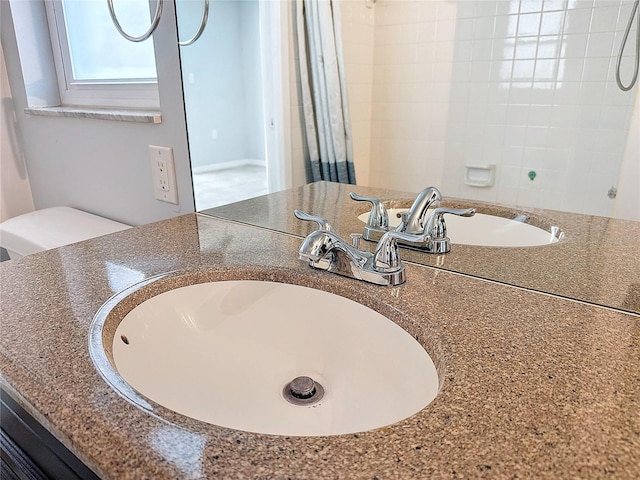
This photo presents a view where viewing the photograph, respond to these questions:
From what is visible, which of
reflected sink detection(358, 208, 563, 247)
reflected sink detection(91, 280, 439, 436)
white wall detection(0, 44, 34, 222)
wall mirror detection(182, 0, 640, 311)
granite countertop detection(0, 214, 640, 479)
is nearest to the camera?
granite countertop detection(0, 214, 640, 479)

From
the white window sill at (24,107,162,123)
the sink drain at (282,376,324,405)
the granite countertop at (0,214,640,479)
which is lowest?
the sink drain at (282,376,324,405)

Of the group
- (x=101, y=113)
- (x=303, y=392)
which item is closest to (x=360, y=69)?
(x=303, y=392)

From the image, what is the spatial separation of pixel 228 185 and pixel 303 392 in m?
0.69

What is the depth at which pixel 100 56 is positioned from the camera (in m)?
1.52

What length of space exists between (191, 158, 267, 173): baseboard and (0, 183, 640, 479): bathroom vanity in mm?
177

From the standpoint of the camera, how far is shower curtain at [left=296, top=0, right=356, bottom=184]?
929 mm

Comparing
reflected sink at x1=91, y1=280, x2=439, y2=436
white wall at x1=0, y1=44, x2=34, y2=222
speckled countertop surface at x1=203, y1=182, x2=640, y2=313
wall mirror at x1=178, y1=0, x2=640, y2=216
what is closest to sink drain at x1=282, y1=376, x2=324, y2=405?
reflected sink at x1=91, y1=280, x2=439, y2=436

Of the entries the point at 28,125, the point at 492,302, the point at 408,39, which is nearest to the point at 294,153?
the point at 408,39

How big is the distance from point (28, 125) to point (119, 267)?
49.9 inches

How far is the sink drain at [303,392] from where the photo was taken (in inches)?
25.9

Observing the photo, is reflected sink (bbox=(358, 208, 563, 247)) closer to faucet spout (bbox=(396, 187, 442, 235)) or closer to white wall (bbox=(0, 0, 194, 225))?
faucet spout (bbox=(396, 187, 442, 235))

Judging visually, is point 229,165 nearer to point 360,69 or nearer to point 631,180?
point 360,69

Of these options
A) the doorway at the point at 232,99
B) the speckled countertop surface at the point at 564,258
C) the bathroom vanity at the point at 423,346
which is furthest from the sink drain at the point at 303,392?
the doorway at the point at 232,99

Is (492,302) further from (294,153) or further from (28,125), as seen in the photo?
(28,125)
